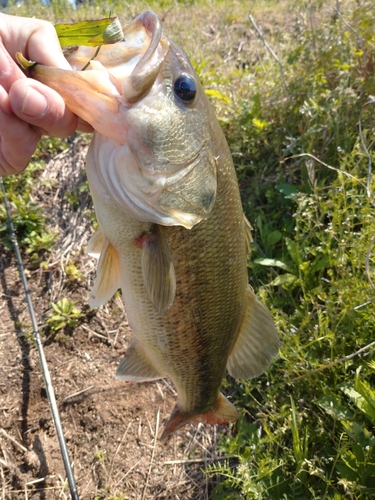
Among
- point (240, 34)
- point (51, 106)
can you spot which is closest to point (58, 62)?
point (51, 106)

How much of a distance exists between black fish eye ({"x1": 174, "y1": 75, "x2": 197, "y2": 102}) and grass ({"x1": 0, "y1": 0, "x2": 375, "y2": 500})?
1210mm

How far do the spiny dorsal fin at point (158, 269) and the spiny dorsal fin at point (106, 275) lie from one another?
0.54 feet

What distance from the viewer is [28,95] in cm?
114

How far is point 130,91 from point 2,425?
2340mm

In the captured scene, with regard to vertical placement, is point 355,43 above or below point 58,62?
below

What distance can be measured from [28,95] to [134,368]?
4.07 feet

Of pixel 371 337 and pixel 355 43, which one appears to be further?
pixel 355 43

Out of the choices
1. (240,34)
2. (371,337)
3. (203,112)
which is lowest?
(371,337)

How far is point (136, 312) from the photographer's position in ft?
5.18

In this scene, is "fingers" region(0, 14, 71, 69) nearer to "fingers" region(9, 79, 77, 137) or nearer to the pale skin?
the pale skin

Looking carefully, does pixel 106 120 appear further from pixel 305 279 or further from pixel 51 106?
pixel 305 279

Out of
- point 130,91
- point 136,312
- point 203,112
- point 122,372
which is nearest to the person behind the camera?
point 130,91

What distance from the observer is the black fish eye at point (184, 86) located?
125 cm

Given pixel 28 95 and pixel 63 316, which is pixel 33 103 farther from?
pixel 63 316
